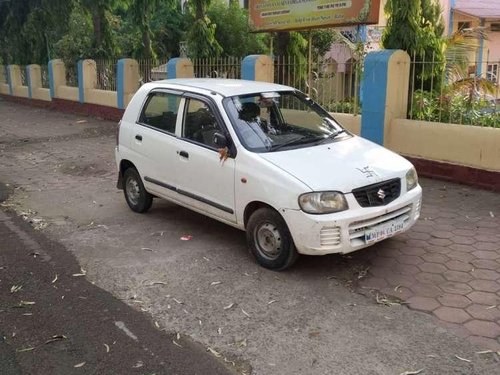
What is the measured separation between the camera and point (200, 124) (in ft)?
18.3

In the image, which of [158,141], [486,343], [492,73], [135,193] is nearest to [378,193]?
[486,343]

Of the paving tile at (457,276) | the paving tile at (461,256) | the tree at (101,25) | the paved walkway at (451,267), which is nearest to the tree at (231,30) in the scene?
the tree at (101,25)

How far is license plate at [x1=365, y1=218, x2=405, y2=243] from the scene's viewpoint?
459 cm

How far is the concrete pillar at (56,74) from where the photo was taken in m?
19.5

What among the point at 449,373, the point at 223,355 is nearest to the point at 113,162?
the point at 223,355

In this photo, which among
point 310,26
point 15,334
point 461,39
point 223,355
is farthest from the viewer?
point 310,26

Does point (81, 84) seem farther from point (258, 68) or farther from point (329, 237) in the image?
point (329, 237)

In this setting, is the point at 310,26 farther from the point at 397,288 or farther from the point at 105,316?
the point at 105,316

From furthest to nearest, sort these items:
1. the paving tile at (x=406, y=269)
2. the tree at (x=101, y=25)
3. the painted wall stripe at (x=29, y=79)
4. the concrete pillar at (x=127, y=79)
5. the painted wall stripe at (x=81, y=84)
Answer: the painted wall stripe at (x=29, y=79) < the tree at (x=101, y=25) < the painted wall stripe at (x=81, y=84) < the concrete pillar at (x=127, y=79) < the paving tile at (x=406, y=269)

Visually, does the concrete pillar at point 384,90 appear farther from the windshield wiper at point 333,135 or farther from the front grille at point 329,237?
the front grille at point 329,237

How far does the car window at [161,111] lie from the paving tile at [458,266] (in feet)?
10.1

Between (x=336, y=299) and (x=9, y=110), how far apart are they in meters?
20.0

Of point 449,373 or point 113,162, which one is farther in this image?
point 113,162

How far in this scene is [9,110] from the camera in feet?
69.5
